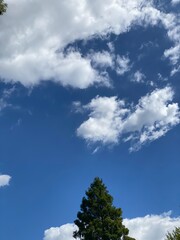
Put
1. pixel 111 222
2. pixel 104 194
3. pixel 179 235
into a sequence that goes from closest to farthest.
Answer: pixel 179 235, pixel 111 222, pixel 104 194

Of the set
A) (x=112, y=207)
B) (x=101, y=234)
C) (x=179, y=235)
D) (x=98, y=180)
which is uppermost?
(x=98, y=180)

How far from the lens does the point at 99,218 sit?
4244 centimetres

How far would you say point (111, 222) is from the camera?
41.1 metres

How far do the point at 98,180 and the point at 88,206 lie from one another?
328 centimetres

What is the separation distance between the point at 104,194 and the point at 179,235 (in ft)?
30.9

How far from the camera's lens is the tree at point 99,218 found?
1599 inches

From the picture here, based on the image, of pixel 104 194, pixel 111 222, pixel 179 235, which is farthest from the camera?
pixel 104 194

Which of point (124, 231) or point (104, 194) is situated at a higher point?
point (104, 194)

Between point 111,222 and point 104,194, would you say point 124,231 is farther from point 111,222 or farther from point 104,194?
point 104,194

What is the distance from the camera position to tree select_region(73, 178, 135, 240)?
40.6 metres

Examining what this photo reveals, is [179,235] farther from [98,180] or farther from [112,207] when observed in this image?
[98,180]

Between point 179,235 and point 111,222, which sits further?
point 111,222

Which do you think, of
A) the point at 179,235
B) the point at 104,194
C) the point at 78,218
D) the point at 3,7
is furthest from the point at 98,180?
the point at 3,7

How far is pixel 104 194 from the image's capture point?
4400 centimetres
